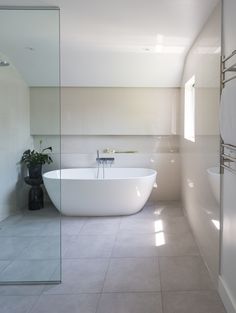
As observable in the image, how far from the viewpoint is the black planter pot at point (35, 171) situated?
14.5 feet

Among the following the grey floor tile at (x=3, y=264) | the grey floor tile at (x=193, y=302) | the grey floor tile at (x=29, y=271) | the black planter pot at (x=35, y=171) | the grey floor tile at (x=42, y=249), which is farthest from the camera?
the black planter pot at (x=35, y=171)

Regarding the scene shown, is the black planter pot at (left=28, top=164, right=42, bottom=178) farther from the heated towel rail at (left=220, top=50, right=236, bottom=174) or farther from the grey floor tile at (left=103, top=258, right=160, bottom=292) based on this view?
the heated towel rail at (left=220, top=50, right=236, bottom=174)

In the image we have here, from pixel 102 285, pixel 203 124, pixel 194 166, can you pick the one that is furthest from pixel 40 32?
pixel 102 285

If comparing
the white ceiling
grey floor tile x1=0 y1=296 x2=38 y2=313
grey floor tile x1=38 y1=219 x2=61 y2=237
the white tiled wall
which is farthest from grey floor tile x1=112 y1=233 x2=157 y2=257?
the white ceiling

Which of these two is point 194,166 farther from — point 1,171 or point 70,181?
point 1,171

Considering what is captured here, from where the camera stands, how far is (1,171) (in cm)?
410

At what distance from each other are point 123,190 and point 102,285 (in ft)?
6.17

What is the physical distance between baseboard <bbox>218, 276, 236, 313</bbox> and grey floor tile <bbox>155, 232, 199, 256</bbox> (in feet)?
2.59

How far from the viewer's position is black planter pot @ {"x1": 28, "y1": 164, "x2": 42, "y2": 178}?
174 inches

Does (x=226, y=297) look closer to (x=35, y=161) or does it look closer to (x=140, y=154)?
(x=35, y=161)

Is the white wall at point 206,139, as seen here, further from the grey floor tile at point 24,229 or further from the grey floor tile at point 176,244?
the grey floor tile at point 24,229

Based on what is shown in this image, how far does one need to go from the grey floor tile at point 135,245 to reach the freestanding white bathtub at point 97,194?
0.72 metres

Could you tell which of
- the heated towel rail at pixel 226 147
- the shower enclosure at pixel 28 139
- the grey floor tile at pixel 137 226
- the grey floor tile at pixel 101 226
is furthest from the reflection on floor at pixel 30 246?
the heated towel rail at pixel 226 147

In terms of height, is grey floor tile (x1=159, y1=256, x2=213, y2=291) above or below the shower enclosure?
below
